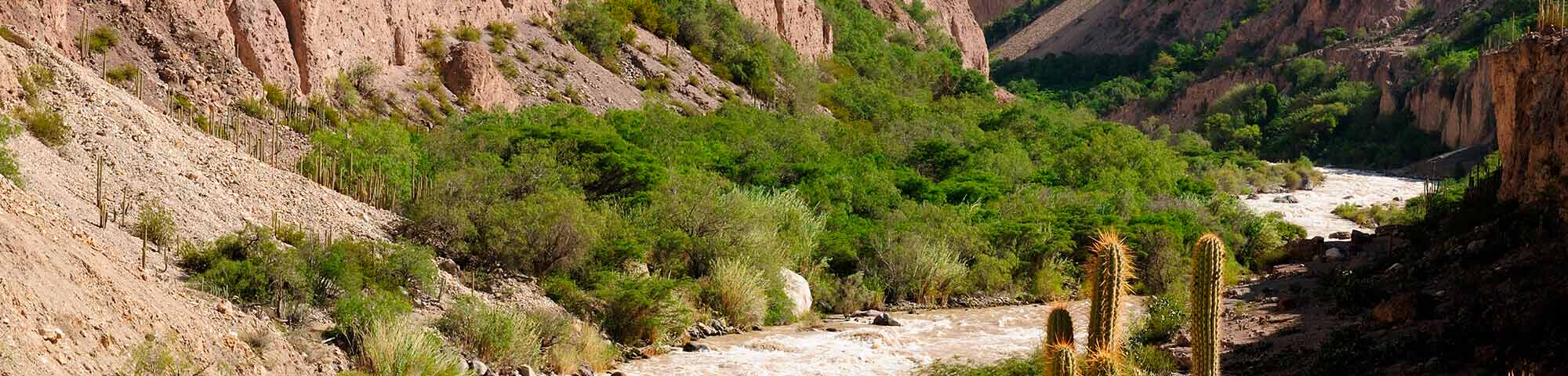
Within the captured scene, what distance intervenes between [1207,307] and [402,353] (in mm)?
9626

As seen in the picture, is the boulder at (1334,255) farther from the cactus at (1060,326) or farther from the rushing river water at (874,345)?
the cactus at (1060,326)

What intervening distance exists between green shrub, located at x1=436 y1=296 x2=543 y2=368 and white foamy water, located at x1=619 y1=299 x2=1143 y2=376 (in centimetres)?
173

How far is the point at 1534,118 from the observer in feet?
82.4

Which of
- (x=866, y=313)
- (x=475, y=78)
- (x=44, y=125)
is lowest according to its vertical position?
(x=866, y=313)

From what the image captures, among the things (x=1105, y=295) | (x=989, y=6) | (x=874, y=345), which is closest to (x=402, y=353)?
(x=874, y=345)

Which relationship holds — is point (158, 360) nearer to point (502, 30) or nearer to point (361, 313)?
point (361, 313)

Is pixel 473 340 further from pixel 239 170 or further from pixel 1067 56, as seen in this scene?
pixel 1067 56

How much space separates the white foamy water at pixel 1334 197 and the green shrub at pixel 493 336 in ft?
92.0

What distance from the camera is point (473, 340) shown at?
808 inches

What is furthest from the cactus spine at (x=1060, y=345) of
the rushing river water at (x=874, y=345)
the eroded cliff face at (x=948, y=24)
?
the eroded cliff face at (x=948, y=24)

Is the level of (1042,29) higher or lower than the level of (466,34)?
lower

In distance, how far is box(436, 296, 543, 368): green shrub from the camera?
20422 mm

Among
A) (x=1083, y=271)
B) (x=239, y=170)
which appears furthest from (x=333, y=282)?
(x=1083, y=271)

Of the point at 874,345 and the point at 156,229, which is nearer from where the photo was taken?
the point at 156,229
